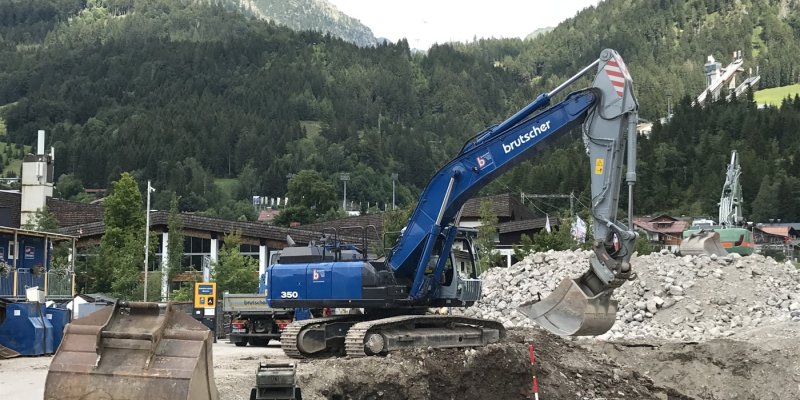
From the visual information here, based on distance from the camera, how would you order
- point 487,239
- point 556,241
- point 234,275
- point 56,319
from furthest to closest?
point 556,241 → point 487,239 → point 234,275 → point 56,319

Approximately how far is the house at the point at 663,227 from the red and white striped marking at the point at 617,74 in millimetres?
103612

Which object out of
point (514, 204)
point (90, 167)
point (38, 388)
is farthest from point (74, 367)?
point (90, 167)

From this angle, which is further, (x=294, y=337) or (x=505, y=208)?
(x=505, y=208)

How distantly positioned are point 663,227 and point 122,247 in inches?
3372

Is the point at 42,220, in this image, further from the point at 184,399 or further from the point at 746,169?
the point at 746,169

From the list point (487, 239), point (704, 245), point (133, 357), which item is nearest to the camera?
point (133, 357)

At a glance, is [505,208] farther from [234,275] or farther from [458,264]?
[458,264]

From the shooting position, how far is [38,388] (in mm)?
18953

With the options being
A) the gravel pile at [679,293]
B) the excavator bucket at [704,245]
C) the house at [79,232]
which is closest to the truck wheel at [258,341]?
the house at [79,232]

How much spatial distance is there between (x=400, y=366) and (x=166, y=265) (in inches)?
1735

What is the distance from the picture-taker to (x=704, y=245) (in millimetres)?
44625

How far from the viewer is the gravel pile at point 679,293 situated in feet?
116

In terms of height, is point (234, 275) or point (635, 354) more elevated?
point (234, 275)

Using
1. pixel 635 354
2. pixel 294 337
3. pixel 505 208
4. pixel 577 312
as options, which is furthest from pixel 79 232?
pixel 577 312
